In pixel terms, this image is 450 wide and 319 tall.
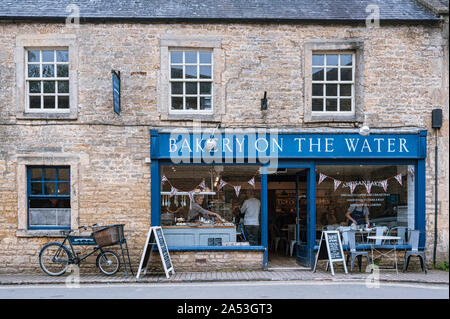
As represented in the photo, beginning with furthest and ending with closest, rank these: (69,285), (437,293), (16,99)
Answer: (16,99) → (69,285) → (437,293)

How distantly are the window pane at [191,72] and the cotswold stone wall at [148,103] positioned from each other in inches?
27.6

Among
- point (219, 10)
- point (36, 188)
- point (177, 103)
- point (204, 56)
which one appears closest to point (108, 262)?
point (36, 188)

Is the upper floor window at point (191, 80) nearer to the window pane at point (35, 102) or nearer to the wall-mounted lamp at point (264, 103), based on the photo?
the wall-mounted lamp at point (264, 103)

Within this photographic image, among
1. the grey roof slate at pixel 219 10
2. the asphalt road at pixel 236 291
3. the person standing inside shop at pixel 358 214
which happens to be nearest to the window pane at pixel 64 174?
the asphalt road at pixel 236 291

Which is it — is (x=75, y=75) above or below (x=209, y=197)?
above

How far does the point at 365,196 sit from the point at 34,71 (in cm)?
899

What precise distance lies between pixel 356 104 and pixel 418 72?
174cm

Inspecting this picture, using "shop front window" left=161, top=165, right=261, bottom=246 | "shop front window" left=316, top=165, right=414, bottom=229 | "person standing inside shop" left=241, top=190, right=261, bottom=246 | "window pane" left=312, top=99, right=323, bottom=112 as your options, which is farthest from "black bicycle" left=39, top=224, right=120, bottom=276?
"window pane" left=312, top=99, right=323, bottom=112

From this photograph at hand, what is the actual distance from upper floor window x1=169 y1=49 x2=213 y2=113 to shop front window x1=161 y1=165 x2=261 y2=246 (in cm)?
157

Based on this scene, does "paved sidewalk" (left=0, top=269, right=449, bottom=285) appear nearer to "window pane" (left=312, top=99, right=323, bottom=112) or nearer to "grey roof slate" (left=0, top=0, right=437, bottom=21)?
"window pane" (left=312, top=99, right=323, bottom=112)

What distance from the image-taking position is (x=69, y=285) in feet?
30.7

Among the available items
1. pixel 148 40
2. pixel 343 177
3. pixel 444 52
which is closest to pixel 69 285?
pixel 148 40

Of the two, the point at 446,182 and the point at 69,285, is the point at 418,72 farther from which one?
the point at 69,285

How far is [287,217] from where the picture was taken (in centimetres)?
1227
